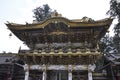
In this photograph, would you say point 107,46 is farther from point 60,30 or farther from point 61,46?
point 60,30

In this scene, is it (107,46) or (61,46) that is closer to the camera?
(61,46)

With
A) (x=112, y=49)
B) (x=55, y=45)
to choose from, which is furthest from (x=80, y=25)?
(x=112, y=49)

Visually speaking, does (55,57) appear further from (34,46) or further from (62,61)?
(34,46)

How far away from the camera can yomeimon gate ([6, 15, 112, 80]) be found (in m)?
13.7

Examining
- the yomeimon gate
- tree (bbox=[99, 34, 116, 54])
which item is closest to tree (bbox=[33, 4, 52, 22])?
tree (bbox=[99, 34, 116, 54])

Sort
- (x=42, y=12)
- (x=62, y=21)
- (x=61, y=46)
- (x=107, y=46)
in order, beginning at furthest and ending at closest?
1. (x=42, y=12)
2. (x=107, y=46)
3. (x=61, y=46)
4. (x=62, y=21)

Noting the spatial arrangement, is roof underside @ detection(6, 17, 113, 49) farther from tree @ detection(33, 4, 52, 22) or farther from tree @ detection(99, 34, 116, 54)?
tree @ detection(33, 4, 52, 22)

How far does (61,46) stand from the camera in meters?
16.2

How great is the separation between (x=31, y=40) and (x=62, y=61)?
4.59 meters

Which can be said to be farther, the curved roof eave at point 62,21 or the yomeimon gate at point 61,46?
the curved roof eave at point 62,21

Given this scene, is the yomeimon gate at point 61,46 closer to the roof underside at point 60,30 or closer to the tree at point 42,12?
the roof underside at point 60,30

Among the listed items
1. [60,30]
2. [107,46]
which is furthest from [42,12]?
[60,30]

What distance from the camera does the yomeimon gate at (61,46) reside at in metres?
13.7

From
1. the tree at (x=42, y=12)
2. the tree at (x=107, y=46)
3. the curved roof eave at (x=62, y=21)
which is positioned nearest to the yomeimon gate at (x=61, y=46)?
the curved roof eave at (x=62, y=21)
